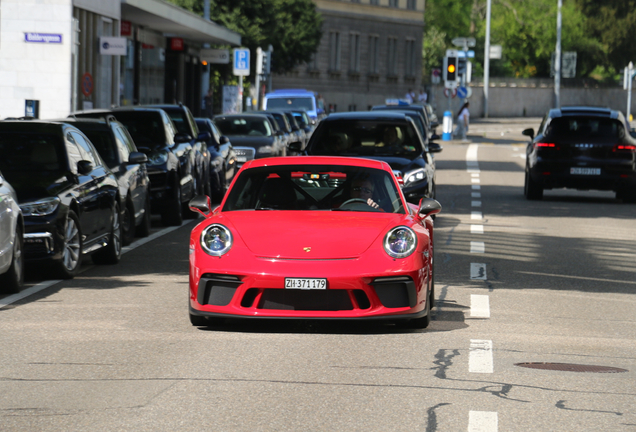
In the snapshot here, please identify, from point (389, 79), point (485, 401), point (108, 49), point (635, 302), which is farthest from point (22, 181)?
point (389, 79)

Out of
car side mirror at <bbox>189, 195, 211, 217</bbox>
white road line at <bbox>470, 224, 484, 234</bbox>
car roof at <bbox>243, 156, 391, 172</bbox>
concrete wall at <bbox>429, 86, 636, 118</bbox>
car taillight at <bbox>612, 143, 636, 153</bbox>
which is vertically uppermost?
concrete wall at <bbox>429, 86, 636, 118</bbox>

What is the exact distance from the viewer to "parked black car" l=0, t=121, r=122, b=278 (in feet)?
38.3

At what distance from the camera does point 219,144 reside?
2352 cm

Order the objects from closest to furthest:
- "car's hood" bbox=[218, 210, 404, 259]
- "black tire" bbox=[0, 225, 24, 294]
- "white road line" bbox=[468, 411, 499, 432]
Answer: "white road line" bbox=[468, 411, 499, 432], "car's hood" bbox=[218, 210, 404, 259], "black tire" bbox=[0, 225, 24, 294]

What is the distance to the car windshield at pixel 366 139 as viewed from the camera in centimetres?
1822

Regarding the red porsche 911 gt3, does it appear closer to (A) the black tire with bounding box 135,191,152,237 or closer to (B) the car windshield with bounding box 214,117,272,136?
(A) the black tire with bounding box 135,191,152,237

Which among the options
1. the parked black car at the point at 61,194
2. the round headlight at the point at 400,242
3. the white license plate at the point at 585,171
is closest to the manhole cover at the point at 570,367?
the round headlight at the point at 400,242

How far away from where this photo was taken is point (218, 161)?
22.7 meters

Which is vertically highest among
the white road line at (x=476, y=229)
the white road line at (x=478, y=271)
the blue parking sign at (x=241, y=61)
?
the blue parking sign at (x=241, y=61)

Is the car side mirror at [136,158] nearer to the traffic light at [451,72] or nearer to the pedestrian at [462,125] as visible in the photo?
the traffic light at [451,72]

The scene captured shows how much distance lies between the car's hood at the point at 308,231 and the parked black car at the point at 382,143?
8323 millimetres

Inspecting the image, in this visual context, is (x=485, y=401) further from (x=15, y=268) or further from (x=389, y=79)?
(x=389, y=79)

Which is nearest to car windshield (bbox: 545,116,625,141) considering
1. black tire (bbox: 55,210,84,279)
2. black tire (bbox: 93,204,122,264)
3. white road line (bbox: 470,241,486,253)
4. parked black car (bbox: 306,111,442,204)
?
parked black car (bbox: 306,111,442,204)

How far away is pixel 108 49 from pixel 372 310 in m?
23.0
